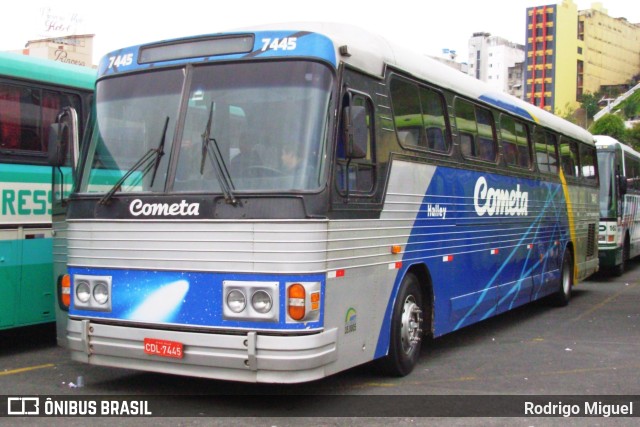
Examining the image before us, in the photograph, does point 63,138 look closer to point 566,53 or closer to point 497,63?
point 566,53

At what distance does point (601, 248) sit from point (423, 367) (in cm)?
1292

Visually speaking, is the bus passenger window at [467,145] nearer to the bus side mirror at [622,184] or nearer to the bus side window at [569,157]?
the bus side window at [569,157]

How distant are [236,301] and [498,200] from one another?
5557 millimetres

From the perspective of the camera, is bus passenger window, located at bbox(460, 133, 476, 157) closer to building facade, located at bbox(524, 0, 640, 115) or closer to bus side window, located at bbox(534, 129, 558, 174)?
bus side window, located at bbox(534, 129, 558, 174)

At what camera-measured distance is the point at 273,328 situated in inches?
244

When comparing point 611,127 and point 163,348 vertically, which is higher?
point 611,127

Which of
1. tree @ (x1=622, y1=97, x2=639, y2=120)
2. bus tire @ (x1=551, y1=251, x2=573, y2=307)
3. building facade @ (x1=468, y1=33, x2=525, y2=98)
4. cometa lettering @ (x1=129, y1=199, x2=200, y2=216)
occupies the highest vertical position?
building facade @ (x1=468, y1=33, x2=525, y2=98)

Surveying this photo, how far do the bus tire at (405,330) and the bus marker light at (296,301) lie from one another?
1.84 metres

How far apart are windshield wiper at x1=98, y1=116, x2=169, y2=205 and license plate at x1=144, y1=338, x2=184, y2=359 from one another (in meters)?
1.30

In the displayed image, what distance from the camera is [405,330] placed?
809cm

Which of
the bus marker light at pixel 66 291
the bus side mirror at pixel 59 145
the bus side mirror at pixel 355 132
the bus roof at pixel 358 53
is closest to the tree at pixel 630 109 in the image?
the bus roof at pixel 358 53

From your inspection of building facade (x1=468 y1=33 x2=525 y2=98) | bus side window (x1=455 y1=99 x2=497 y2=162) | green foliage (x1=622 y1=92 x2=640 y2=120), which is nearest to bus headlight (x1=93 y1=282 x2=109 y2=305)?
bus side window (x1=455 y1=99 x2=497 y2=162)

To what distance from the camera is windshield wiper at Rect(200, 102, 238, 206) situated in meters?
6.38

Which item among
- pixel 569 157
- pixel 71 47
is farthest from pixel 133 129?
pixel 71 47
